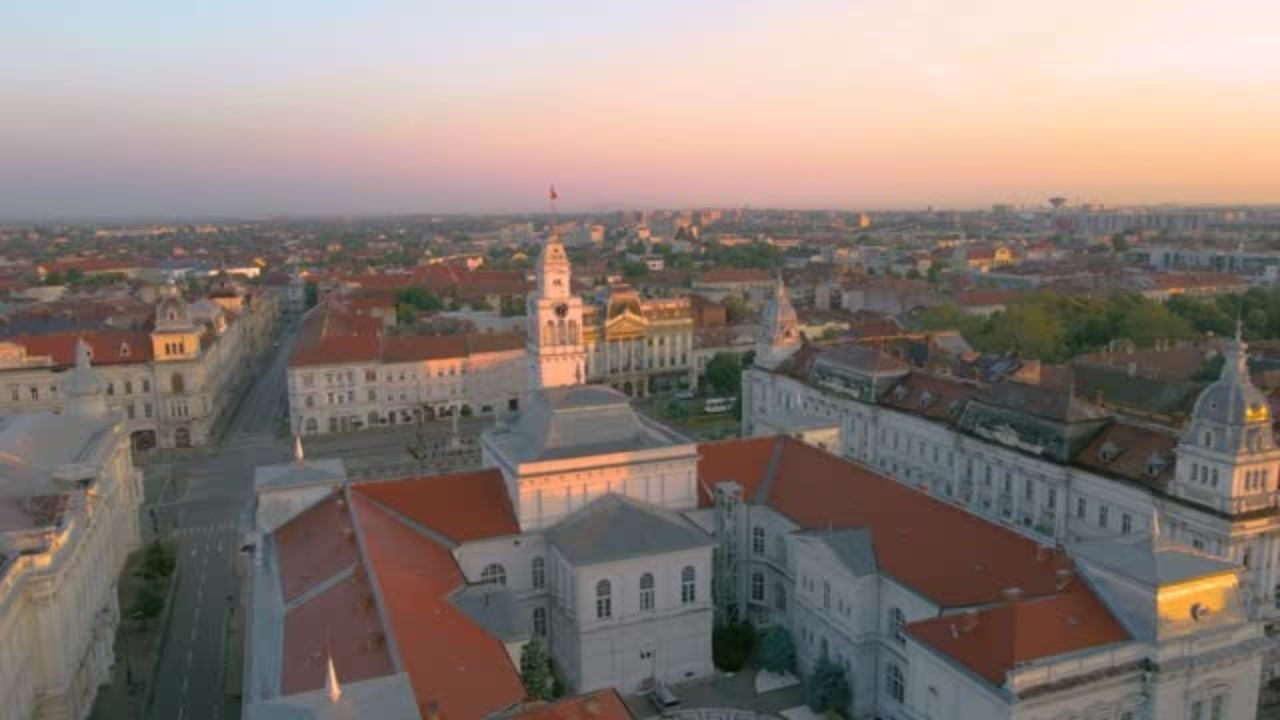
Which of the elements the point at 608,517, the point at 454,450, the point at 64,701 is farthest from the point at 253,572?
the point at 454,450

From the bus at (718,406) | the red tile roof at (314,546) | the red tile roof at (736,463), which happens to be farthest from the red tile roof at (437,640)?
the bus at (718,406)

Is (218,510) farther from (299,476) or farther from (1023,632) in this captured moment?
(1023,632)

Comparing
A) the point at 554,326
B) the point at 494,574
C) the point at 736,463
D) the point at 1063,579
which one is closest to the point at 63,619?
the point at 494,574

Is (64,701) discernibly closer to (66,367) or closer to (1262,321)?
(66,367)

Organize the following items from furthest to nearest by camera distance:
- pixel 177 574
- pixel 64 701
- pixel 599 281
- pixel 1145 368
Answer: pixel 599 281 < pixel 1145 368 < pixel 177 574 < pixel 64 701

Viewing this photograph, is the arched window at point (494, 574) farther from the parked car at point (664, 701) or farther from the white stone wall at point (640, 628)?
the parked car at point (664, 701)

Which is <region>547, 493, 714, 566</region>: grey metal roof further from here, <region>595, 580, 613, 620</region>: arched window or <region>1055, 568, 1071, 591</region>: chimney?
<region>1055, 568, 1071, 591</region>: chimney
